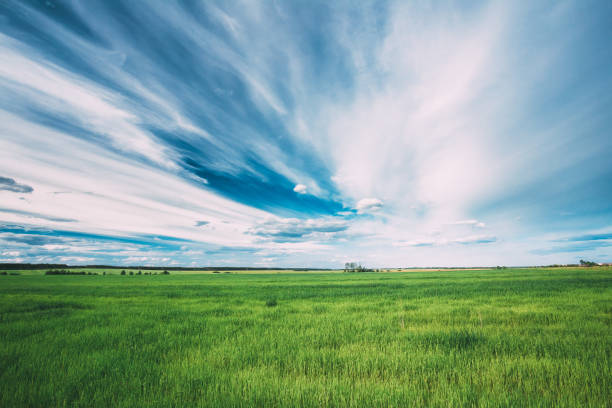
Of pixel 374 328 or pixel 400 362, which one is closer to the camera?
pixel 400 362

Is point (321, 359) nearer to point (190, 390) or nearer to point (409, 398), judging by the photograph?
point (409, 398)

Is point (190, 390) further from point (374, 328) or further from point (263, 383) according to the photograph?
point (374, 328)

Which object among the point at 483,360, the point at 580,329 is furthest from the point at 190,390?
the point at 580,329

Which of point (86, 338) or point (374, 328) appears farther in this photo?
point (374, 328)

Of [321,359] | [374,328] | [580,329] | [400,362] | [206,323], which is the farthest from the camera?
[206,323]

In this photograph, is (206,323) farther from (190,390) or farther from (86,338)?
(190,390)

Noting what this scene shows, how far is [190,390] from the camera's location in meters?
3.92

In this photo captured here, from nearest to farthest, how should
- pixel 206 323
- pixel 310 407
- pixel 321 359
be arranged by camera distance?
pixel 310 407 → pixel 321 359 → pixel 206 323

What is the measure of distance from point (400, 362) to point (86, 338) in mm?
8214

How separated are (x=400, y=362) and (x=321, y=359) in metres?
1.60

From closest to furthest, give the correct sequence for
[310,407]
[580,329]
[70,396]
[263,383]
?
[310,407] < [70,396] < [263,383] < [580,329]

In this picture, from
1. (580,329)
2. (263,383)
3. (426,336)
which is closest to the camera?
(263,383)

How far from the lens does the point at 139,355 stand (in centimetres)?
547

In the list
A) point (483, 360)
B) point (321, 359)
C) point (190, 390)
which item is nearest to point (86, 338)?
point (190, 390)
